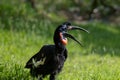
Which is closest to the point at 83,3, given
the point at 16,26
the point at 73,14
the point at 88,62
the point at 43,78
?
the point at 73,14

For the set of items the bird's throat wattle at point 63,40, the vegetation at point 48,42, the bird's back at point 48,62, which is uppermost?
the bird's throat wattle at point 63,40

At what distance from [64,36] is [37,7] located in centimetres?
1254

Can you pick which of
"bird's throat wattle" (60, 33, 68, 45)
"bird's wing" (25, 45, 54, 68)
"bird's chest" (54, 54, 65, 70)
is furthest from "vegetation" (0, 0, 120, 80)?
"bird's throat wattle" (60, 33, 68, 45)

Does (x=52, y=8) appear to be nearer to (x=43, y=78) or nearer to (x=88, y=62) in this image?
(x=88, y=62)

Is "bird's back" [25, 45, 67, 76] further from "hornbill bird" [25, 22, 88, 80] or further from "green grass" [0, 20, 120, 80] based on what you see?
"green grass" [0, 20, 120, 80]

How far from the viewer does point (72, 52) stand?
13.6 metres

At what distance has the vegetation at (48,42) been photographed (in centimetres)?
893

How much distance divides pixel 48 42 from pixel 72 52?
1.00 metres

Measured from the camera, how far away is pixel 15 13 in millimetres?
17078

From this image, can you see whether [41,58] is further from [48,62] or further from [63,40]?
[63,40]

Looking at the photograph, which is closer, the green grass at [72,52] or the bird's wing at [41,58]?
the bird's wing at [41,58]

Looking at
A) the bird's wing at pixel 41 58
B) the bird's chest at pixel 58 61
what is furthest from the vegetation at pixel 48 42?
the bird's chest at pixel 58 61

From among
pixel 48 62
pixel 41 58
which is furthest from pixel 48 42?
pixel 48 62

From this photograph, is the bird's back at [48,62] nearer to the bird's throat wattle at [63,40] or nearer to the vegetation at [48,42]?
the bird's throat wattle at [63,40]
